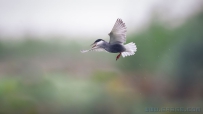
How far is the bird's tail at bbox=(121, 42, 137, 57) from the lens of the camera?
5.98ft

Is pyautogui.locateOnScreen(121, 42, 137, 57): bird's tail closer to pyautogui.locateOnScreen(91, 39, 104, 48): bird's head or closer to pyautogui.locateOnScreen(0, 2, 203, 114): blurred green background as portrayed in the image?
pyautogui.locateOnScreen(0, 2, 203, 114): blurred green background

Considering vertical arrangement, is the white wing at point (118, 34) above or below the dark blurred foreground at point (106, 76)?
above

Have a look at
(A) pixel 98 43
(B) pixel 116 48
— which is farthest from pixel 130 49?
(A) pixel 98 43

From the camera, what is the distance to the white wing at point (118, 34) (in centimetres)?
177

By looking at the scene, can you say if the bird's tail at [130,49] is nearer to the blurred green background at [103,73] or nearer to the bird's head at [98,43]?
the blurred green background at [103,73]

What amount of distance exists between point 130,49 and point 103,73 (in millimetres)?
228

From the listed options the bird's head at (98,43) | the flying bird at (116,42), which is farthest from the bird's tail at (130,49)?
the bird's head at (98,43)

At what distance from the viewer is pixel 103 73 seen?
1885 millimetres

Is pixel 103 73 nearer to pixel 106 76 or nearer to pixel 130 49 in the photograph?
pixel 106 76

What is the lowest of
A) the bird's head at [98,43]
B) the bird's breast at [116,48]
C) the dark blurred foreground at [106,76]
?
the dark blurred foreground at [106,76]

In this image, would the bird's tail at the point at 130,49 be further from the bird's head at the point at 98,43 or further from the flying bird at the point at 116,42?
the bird's head at the point at 98,43

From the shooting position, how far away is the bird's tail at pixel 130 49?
1.82m

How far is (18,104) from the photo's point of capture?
184 centimetres

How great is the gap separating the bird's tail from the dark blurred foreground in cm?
4
